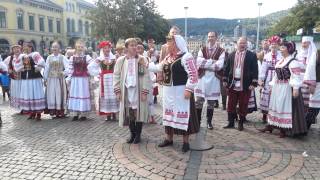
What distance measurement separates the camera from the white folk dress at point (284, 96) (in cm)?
592

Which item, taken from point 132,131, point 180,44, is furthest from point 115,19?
point 180,44

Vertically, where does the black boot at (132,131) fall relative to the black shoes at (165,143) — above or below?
above

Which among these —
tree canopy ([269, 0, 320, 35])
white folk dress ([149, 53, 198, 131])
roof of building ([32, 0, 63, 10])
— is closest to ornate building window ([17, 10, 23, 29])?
roof of building ([32, 0, 63, 10])

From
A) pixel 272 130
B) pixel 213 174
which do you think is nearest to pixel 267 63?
pixel 272 130

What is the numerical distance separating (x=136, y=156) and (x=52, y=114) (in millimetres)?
3820

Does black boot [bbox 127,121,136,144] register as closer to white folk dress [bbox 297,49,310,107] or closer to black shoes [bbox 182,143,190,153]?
black shoes [bbox 182,143,190,153]

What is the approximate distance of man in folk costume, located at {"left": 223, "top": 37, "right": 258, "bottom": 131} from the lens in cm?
662

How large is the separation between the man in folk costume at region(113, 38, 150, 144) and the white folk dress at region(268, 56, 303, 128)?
2384mm

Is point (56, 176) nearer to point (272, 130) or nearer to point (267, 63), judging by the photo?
point (272, 130)

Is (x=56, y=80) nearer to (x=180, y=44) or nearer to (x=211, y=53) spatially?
(x=211, y=53)

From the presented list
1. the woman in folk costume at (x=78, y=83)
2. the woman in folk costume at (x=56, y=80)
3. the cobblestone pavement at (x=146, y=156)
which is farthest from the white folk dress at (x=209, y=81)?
the woman in folk costume at (x=56, y=80)

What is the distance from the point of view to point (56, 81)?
8211 mm

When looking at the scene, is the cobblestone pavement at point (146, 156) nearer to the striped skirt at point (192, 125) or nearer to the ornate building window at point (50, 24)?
the striped skirt at point (192, 125)

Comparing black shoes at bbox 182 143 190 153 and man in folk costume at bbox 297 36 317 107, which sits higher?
man in folk costume at bbox 297 36 317 107
